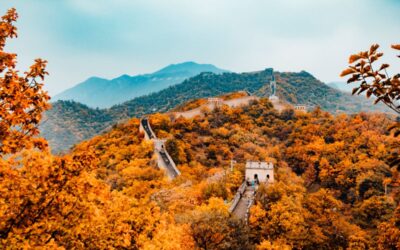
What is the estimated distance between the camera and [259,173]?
1347 inches

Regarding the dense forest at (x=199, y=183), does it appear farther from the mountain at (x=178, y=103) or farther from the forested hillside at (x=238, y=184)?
the mountain at (x=178, y=103)

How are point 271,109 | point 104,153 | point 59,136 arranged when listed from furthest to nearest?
point 59,136 < point 271,109 < point 104,153

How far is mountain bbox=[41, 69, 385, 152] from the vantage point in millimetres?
140375

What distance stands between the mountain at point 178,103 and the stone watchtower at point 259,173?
102 metres

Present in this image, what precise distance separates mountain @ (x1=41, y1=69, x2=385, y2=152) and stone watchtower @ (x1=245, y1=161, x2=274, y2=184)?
102190mm

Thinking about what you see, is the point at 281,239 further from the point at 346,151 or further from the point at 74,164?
the point at 346,151

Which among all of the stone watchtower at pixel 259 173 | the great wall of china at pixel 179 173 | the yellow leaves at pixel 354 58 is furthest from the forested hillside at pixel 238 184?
the yellow leaves at pixel 354 58

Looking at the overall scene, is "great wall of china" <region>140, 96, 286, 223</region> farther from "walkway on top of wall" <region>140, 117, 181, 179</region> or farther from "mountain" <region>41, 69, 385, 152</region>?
"mountain" <region>41, 69, 385, 152</region>

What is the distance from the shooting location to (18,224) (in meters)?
6.73

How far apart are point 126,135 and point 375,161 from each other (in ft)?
115

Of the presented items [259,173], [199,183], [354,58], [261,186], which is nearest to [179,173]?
[199,183]

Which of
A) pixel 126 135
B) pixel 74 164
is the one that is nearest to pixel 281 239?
pixel 74 164

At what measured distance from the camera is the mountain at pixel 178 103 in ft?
461

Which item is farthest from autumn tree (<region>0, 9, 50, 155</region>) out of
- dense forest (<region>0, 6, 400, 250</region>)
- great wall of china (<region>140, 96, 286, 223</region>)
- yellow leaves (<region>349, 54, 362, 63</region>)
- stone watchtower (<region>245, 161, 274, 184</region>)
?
stone watchtower (<region>245, 161, 274, 184</region>)
